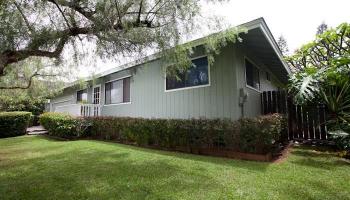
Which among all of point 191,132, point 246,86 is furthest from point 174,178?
point 246,86

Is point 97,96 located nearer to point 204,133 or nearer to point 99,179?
point 204,133

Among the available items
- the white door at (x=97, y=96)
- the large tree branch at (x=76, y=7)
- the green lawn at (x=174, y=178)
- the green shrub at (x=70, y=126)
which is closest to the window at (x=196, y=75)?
the green lawn at (x=174, y=178)

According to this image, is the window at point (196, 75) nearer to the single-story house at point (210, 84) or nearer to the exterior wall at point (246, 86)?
the single-story house at point (210, 84)

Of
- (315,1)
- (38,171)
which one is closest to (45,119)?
(38,171)

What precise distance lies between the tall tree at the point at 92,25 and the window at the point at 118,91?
6210 mm

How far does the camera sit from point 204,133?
6.37 metres

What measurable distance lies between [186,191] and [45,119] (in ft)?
43.6

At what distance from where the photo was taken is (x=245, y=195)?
10.8 feet

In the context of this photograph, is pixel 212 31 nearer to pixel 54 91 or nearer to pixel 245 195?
pixel 245 195

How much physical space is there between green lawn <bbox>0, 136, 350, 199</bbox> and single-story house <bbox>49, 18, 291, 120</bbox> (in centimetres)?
250

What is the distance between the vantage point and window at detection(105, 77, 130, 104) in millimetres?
12078

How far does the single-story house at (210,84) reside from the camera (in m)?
7.36

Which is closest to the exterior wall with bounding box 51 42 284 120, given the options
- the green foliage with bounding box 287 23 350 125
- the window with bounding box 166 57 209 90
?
the window with bounding box 166 57 209 90

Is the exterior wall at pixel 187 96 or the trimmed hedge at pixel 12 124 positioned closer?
the exterior wall at pixel 187 96
